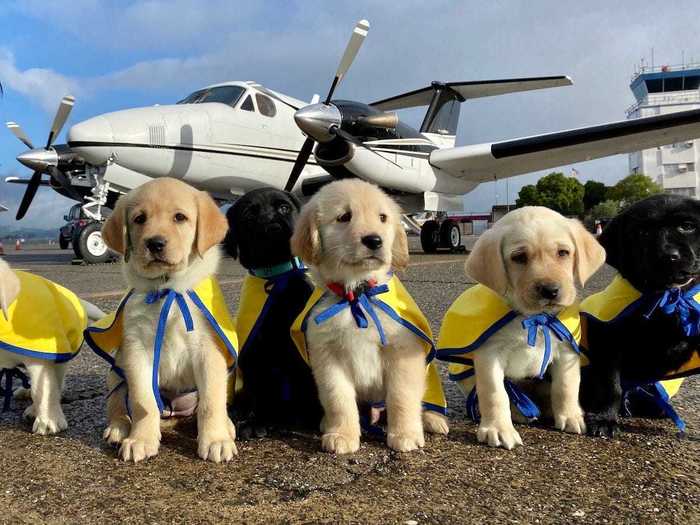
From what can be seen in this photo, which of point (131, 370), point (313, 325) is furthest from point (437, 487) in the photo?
point (131, 370)

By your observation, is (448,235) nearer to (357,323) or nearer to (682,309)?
(682,309)

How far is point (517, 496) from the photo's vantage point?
178 cm

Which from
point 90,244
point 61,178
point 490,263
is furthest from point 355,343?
point 61,178

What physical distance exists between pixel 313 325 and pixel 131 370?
2.53 feet

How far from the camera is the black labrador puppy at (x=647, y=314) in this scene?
222 cm

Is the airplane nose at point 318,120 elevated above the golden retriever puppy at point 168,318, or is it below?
above

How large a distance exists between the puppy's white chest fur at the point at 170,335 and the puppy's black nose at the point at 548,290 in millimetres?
1350

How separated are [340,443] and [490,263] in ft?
3.16

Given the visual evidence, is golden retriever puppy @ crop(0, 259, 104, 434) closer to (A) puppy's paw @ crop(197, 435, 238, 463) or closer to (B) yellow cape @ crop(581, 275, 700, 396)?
(A) puppy's paw @ crop(197, 435, 238, 463)

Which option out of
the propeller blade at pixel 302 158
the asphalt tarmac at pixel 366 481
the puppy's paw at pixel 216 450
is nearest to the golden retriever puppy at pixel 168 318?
the puppy's paw at pixel 216 450

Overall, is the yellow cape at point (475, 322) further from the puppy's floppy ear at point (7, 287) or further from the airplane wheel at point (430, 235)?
the airplane wheel at point (430, 235)

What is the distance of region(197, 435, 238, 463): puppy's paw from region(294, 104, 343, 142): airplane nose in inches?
391

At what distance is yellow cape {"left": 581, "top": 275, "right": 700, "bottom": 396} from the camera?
2.31 meters

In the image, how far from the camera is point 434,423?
2.43 meters
